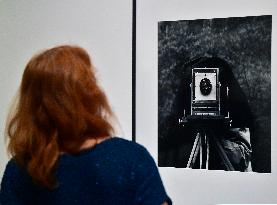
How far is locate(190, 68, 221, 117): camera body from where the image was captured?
1.46 m

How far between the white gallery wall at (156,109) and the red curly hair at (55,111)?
53 cm

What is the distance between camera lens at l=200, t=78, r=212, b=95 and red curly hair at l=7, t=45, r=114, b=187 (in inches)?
21.1

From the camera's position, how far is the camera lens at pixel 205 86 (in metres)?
1.47

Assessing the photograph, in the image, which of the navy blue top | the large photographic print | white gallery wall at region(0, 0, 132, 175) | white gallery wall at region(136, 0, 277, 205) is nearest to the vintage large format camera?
the large photographic print

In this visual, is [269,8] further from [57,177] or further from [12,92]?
[12,92]

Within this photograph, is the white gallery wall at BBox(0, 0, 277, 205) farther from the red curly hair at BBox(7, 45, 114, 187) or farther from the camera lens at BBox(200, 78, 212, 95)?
the red curly hair at BBox(7, 45, 114, 187)

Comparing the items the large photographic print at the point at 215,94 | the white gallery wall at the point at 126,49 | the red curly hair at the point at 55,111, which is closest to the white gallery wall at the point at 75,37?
the white gallery wall at the point at 126,49

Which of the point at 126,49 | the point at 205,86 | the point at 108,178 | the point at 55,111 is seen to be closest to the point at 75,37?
the point at 126,49

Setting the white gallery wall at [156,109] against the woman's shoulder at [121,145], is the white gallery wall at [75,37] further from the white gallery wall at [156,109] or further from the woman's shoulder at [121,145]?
the woman's shoulder at [121,145]

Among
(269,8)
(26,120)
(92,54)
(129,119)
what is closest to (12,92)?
(92,54)

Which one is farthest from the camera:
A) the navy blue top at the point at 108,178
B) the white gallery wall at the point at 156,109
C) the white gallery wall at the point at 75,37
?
the white gallery wall at the point at 75,37

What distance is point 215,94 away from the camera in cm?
147

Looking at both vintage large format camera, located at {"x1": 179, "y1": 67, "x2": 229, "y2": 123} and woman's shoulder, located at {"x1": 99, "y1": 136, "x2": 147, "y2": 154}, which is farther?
vintage large format camera, located at {"x1": 179, "y1": 67, "x2": 229, "y2": 123}

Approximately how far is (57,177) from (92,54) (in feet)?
2.49
